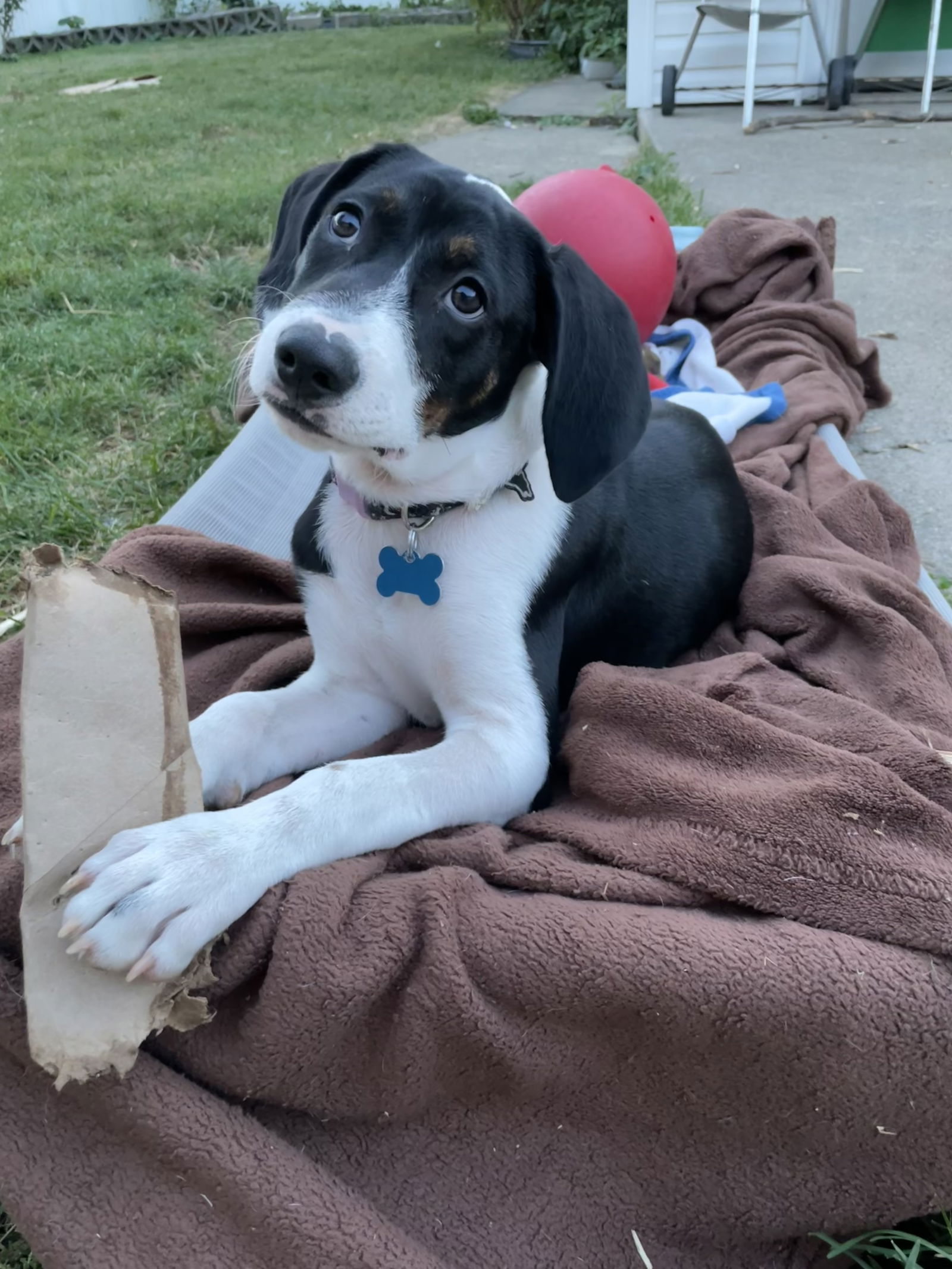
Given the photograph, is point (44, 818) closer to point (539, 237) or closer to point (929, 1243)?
point (539, 237)

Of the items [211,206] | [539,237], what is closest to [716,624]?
[539,237]

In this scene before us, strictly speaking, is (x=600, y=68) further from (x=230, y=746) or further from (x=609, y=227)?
(x=230, y=746)

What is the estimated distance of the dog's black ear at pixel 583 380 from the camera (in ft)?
6.97

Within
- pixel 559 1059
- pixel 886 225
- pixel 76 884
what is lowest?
pixel 559 1059

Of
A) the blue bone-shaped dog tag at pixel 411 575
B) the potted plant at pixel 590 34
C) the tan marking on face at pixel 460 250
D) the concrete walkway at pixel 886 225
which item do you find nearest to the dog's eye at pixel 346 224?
the tan marking on face at pixel 460 250

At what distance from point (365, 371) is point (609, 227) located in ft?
8.54

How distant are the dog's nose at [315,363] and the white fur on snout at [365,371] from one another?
0.01 meters

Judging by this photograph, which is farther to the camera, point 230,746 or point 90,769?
point 230,746

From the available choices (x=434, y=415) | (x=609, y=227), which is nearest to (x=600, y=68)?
(x=609, y=227)

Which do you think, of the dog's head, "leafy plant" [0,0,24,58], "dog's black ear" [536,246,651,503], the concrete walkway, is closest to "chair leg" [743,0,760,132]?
the concrete walkway

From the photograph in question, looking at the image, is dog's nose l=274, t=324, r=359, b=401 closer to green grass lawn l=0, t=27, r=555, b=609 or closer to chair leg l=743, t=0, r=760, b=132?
green grass lawn l=0, t=27, r=555, b=609

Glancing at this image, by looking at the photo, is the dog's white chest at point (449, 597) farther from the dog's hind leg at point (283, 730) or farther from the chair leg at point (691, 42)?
the chair leg at point (691, 42)

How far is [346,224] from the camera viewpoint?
2209mm

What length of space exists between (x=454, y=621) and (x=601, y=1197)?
1.11 meters
